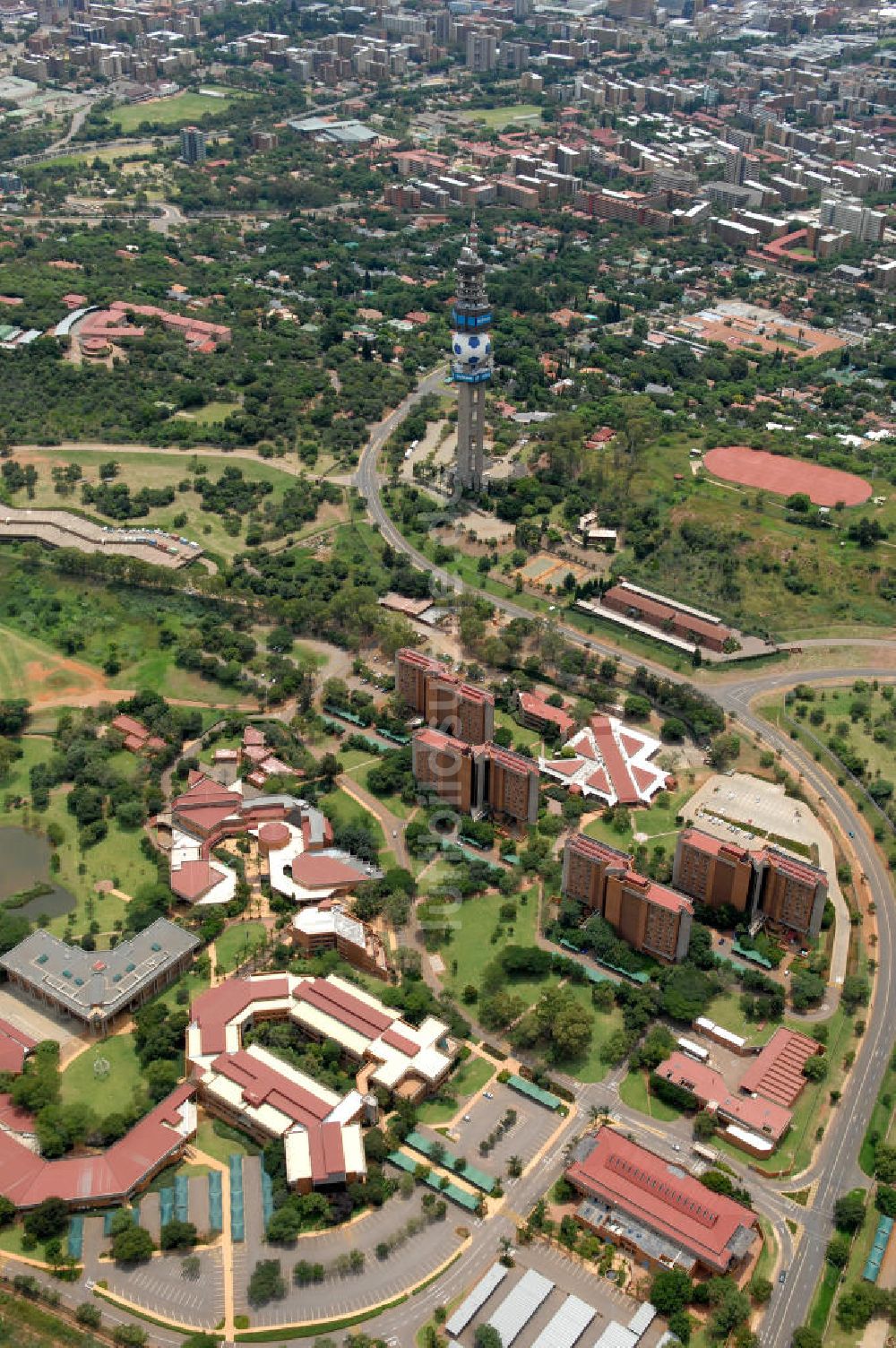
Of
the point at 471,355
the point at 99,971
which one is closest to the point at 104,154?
the point at 471,355

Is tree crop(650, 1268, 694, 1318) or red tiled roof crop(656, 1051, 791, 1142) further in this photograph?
red tiled roof crop(656, 1051, 791, 1142)

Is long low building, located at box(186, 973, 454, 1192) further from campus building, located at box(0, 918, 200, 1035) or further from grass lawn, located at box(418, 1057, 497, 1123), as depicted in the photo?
campus building, located at box(0, 918, 200, 1035)

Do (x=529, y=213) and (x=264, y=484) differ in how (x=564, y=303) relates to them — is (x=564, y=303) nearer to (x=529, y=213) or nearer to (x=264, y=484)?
(x=529, y=213)

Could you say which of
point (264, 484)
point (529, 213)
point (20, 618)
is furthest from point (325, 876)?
point (529, 213)

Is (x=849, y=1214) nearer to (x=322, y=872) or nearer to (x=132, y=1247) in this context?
(x=132, y=1247)

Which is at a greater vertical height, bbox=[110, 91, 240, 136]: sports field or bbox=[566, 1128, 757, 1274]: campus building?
bbox=[110, 91, 240, 136]: sports field

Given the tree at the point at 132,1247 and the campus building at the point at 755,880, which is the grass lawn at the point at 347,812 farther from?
the tree at the point at 132,1247

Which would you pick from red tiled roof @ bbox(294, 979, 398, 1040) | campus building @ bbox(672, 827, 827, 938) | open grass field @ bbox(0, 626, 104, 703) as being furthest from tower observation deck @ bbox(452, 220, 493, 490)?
red tiled roof @ bbox(294, 979, 398, 1040)

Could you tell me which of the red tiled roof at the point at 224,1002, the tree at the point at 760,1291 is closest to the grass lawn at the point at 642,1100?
the tree at the point at 760,1291
